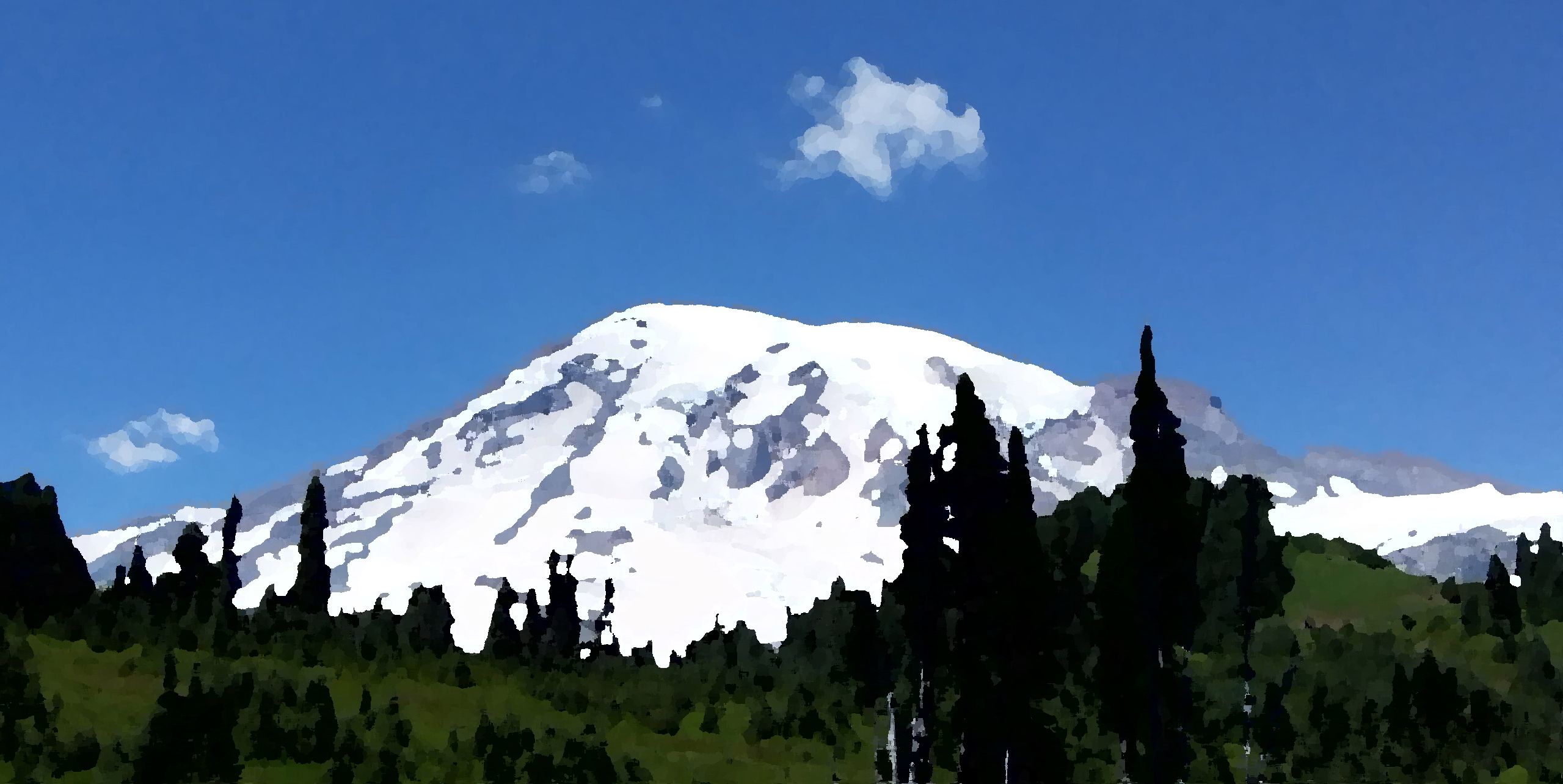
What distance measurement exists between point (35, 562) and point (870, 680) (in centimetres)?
5710

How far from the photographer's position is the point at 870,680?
323 feet

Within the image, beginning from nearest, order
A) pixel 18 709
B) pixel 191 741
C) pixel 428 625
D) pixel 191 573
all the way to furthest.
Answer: pixel 18 709, pixel 191 741, pixel 191 573, pixel 428 625

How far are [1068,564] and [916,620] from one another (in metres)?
103

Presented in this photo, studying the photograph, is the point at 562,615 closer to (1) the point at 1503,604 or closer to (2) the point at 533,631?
(2) the point at 533,631

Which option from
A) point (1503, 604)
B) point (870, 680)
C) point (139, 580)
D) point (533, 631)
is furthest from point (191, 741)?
point (1503, 604)

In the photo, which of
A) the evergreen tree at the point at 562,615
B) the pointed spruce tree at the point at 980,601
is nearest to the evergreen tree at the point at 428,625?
the evergreen tree at the point at 562,615

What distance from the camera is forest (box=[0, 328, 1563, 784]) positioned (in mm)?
64250

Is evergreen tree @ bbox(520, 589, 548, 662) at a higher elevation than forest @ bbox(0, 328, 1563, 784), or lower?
higher

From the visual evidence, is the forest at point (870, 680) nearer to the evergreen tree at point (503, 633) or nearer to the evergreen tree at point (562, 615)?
the evergreen tree at point (562, 615)

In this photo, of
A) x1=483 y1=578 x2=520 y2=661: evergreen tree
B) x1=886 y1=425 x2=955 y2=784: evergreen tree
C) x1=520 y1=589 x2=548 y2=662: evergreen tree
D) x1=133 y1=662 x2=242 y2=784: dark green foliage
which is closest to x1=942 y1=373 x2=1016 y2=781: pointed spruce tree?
x1=886 y1=425 x2=955 y2=784: evergreen tree

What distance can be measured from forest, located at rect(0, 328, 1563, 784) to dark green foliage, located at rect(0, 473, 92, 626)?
8.7 inches

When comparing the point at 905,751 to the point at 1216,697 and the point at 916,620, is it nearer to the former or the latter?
the point at 916,620

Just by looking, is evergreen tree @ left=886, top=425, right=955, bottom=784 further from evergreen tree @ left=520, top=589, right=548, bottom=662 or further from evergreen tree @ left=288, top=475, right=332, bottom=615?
evergreen tree @ left=288, top=475, right=332, bottom=615

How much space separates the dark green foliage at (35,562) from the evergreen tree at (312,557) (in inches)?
1418
